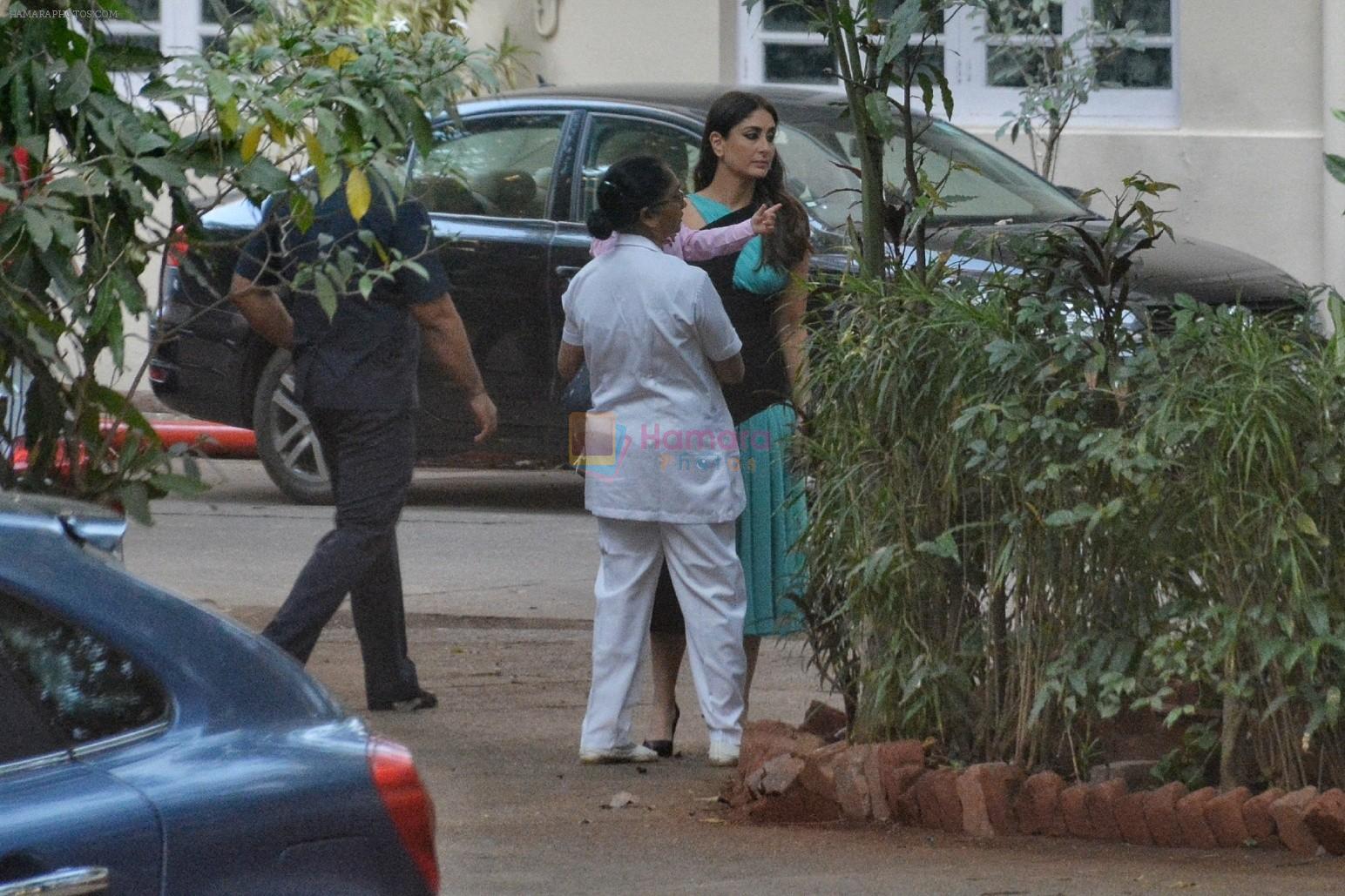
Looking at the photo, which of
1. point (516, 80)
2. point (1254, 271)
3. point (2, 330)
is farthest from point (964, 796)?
→ point (516, 80)

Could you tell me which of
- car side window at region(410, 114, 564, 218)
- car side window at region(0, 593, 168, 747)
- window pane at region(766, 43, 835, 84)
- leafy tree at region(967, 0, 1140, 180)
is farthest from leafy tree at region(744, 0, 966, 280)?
window pane at region(766, 43, 835, 84)

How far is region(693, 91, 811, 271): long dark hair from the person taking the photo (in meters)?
6.62

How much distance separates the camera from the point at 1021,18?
14.7 metres

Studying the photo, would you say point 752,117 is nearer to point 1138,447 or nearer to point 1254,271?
point 1138,447

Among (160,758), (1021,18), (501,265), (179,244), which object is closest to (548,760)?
(179,244)

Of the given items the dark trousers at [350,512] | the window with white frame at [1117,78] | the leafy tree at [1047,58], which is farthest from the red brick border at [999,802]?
the window with white frame at [1117,78]

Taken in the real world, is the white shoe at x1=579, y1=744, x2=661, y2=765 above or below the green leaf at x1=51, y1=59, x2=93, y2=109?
below

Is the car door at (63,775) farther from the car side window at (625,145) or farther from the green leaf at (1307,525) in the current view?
the car side window at (625,145)

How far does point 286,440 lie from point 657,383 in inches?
217

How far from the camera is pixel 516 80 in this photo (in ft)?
54.5

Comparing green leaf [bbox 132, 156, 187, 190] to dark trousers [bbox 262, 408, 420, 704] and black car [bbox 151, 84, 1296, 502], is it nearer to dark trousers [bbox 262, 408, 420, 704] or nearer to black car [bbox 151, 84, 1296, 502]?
dark trousers [bbox 262, 408, 420, 704]

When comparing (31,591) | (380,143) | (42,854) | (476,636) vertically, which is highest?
(380,143)

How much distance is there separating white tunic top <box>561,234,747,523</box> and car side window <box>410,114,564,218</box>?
14.8 feet

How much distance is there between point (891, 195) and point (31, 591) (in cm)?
358
